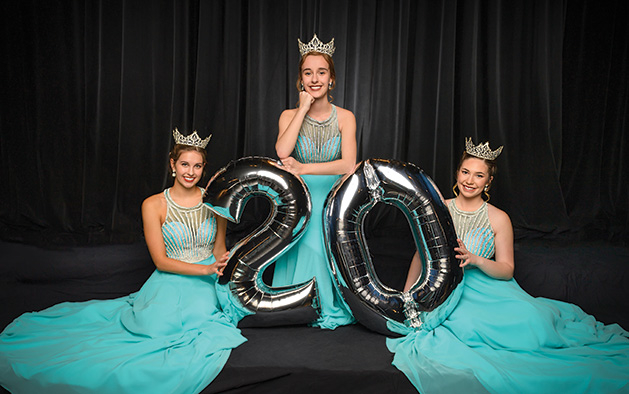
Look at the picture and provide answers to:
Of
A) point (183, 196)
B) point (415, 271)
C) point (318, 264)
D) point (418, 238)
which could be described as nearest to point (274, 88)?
point (183, 196)

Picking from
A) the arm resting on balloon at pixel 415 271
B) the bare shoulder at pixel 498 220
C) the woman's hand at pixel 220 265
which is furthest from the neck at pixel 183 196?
the bare shoulder at pixel 498 220

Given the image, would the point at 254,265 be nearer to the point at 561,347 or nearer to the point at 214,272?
the point at 214,272

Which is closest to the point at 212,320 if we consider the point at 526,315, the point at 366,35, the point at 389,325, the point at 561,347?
the point at 389,325

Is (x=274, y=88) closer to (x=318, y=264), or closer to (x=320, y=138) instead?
(x=320, y=138)

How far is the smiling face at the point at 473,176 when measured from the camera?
8.16 feet

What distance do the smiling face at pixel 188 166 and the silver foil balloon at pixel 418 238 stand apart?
756 mm

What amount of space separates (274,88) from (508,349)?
319 cm

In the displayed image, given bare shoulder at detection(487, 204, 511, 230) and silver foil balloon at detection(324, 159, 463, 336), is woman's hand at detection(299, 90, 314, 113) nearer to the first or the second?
silver foil balloon at detection(324, 159, 463, 336)

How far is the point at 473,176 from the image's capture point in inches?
98.0

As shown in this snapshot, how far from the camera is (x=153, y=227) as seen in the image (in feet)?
8.25

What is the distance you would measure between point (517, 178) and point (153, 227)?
11.7 ft

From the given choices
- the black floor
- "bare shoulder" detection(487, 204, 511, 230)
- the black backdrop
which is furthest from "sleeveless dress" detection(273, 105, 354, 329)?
the black backdrop

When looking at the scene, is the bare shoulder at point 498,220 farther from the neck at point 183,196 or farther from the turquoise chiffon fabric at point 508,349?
the neck at point 183,196

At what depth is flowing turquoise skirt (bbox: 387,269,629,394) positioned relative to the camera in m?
1.89
